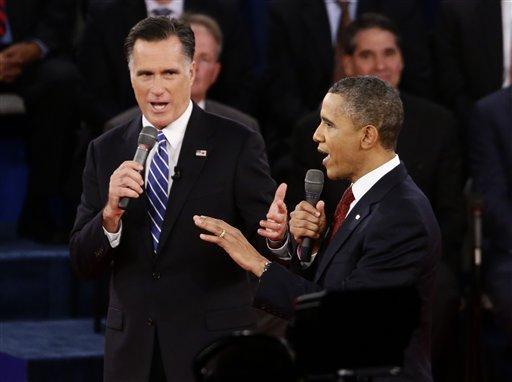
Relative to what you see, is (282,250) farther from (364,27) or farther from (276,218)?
(364,27)

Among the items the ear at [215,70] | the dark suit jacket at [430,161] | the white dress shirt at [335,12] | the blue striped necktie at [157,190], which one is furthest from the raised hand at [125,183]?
the white dress shirt at [335,12]

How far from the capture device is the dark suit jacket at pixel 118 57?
574cm

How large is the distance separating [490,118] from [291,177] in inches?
36.3

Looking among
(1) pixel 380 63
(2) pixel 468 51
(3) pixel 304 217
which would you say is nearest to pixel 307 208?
(3) pixel 304 217

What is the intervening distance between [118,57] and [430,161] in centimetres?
156

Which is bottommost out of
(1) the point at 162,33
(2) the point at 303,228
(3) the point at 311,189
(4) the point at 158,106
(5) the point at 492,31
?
(2) the point at 303,228

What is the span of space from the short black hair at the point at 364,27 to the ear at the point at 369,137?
2.26m

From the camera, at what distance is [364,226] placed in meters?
3.15

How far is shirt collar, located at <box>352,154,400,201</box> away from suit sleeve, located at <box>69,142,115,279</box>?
706 millimetres

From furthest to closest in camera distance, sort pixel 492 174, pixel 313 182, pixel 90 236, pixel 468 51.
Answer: pixel 468 51 < pixel 492 174 < pixel 90 236 < pixel 313 182

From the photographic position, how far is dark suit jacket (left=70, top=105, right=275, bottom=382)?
11.4ft

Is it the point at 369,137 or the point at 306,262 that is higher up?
the point at 369,137

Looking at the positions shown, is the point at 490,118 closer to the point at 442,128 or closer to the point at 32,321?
the point at 442,128

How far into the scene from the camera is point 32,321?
5461mm
